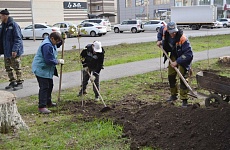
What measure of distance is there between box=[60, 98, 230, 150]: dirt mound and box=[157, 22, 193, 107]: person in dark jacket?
34.8 inches

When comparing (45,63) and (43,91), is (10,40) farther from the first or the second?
(43,91)

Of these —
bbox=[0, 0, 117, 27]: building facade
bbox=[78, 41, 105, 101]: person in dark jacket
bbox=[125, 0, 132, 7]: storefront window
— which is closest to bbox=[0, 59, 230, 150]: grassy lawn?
bbox=[78, 41, 105, 101]: person in dark jacket

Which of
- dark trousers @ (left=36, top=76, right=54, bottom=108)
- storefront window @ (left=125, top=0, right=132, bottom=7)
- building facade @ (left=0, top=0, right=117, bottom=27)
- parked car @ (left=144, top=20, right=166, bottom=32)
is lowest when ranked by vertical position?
dark trousers @ (left=36, top=76, right=54, bottom=108)

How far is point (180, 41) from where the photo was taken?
19.4ft

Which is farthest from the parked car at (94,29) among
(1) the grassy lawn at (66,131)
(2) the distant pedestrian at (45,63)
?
(2) the distant pedestrian at (45,63)

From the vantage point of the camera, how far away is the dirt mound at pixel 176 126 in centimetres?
408

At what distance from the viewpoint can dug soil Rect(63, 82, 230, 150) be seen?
4.08 m

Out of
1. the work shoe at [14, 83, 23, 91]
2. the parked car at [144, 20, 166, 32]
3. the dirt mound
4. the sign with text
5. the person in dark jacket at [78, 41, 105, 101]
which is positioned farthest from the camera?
the sign with text

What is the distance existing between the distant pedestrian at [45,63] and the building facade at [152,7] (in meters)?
63.4

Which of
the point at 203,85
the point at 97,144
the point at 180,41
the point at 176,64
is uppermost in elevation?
the point at 180,41

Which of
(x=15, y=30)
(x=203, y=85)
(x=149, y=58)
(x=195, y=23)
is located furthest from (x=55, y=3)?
(x=203, y=85)

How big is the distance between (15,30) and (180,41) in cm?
400

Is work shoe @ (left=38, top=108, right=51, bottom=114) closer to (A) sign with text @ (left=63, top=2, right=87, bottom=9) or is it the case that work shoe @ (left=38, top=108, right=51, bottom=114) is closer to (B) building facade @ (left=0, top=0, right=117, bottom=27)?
(B) building facade @ (left=0, top=0, right=117, bottom=27)

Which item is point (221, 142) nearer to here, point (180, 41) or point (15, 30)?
point (180, 41)
